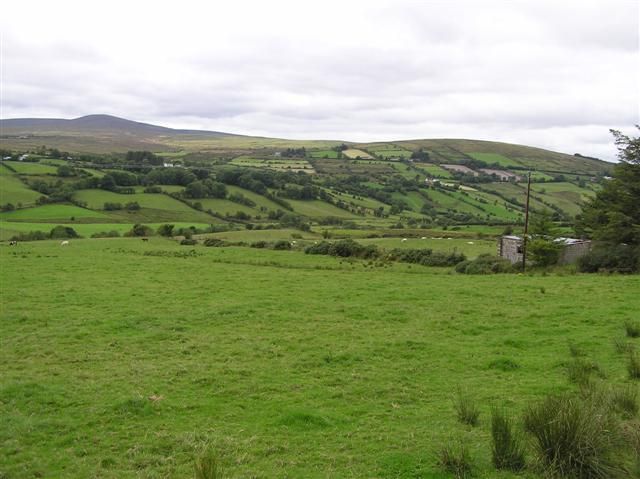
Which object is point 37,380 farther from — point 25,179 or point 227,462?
point 25,179

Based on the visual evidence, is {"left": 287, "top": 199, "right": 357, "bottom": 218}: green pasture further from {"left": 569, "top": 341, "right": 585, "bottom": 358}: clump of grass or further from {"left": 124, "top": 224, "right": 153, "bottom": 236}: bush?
{"left": 569, "top": 341, "right": 585, "bottom": 358}: clump of grass

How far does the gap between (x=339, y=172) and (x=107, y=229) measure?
8420 centimetres

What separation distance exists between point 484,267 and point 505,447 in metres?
25.5

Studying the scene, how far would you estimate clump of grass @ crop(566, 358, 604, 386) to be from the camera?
1045 centimetres

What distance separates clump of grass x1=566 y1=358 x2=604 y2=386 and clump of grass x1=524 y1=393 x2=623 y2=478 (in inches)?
139

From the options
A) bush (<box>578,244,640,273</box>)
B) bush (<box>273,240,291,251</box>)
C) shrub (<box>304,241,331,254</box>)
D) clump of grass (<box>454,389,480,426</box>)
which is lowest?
bush (<box>273,240,291,251</box>)

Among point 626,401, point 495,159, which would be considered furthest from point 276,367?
point 495,159

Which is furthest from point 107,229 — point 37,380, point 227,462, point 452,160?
point 452,160

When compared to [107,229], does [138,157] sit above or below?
above

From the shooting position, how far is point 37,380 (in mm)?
11180

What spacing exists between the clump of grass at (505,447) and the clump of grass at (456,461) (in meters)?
0.36

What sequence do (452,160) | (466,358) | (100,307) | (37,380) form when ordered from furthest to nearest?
1. (452,160)
2. (100,307)
3. (466,358)
4. (37,380)

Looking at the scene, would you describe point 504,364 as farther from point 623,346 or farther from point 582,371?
point 623,346

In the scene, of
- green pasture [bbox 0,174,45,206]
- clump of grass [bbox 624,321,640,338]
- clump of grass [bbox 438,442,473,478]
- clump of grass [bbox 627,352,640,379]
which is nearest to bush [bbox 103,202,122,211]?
green pasture [bbox 0,174,45,206]
